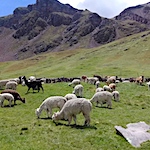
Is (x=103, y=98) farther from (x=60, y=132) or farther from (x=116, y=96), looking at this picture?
(x=60, y=132)

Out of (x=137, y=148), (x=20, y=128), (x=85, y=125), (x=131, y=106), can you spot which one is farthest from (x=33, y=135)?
(x=131, y=106)

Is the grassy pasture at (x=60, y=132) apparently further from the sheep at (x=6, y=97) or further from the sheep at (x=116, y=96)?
the sheep at (x=116, y=96)

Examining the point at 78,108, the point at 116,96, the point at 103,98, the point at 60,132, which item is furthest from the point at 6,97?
the point at 116,96

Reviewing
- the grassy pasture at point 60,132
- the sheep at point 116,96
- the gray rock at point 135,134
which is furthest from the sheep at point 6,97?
the gray rock at point 135,134

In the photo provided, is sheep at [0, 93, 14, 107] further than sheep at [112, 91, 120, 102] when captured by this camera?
No

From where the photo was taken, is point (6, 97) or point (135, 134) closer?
point (135, 134)

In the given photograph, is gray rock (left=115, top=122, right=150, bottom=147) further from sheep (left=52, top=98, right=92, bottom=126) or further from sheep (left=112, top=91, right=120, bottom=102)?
sheep (left=112, top=91, right=120, bottom=102)

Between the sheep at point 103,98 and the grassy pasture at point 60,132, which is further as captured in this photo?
the sheep at point 103,98

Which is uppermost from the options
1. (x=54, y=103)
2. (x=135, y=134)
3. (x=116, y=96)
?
(x=54, y=103)

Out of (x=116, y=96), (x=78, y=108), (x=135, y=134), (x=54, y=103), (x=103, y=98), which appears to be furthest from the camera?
(x=116, y=96)

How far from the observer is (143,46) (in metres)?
144

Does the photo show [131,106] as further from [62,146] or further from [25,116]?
[62,146]

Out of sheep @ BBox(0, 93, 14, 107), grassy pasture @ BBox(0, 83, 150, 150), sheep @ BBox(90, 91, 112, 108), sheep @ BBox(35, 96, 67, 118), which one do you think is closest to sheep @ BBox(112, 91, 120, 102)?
sheep @ BBox(90, 91, 112, 108)

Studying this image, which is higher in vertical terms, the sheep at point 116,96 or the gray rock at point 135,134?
the sheep at point 116,96
